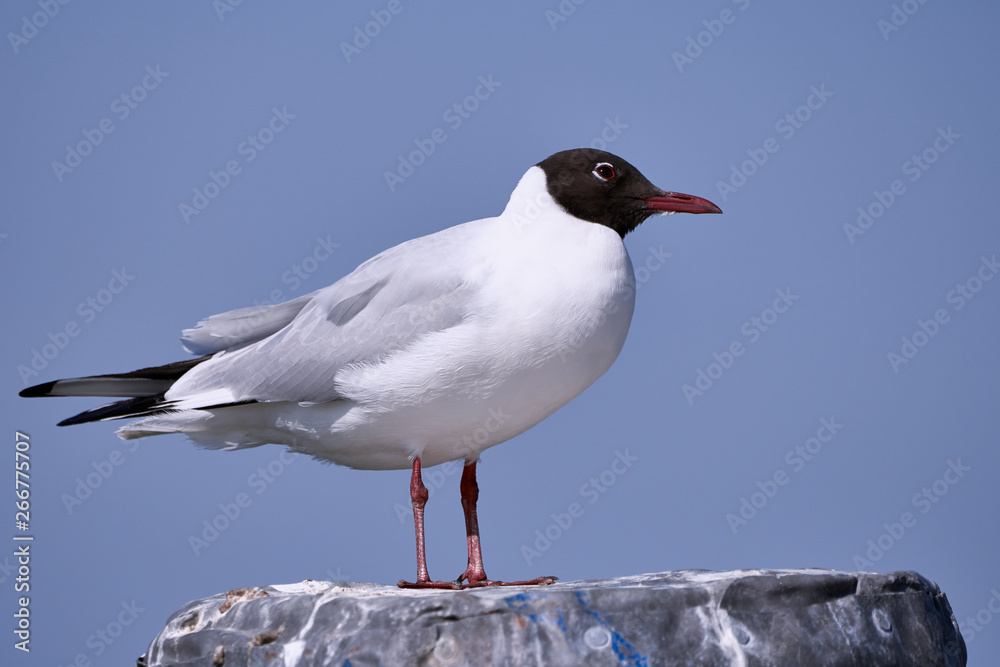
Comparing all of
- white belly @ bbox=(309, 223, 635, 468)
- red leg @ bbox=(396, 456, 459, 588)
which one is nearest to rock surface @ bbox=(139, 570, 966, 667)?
red leg @ bbox=(396, 456, 459, 588)

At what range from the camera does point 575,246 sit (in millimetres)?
5227

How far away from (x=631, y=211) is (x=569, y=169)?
0.41 meters

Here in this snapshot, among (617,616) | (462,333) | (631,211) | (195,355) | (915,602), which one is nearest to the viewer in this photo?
(617,616)

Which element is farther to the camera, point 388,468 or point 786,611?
point 388,468

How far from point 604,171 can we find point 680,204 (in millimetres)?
455

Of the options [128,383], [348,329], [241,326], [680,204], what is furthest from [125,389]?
[680,204]

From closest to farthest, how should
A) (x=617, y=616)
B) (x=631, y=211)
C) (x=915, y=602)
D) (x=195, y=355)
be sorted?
1. (x=617, y=616)
2. (x=915, y=602)
3. (x=631, y=211)
4. (x=195, y=355)

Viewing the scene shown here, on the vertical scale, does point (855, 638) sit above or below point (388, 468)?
above

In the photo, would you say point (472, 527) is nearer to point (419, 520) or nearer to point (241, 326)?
point (419, 520)

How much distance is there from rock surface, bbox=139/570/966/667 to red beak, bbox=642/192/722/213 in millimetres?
2027

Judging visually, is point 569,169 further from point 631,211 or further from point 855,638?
point 855,638

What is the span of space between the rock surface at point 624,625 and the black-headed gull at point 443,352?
0.89 meters

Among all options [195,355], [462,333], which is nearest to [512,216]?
[462,333]

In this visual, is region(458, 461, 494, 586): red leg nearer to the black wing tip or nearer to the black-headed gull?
the black-headed gull
